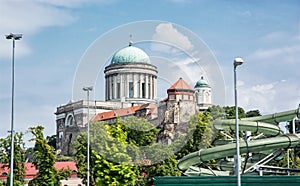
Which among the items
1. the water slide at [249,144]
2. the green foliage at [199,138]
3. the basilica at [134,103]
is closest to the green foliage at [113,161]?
the basilica at [134,103]

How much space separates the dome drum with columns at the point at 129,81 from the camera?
79.6 m

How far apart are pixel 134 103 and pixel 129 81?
50852 mm

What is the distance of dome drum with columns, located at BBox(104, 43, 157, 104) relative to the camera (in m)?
79.6

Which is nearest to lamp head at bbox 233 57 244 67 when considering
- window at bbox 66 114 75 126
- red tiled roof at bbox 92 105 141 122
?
red tiled roof at bbox 92 105 141 122

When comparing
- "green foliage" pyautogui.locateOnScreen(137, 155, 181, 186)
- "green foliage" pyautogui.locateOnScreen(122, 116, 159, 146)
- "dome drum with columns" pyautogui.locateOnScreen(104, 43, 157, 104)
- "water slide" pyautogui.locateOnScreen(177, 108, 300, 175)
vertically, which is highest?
"dome drum with columns" pyautogui.locateOnScreen(104, 43, 157, 104)

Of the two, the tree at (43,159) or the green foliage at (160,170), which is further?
the tree at (43,159)

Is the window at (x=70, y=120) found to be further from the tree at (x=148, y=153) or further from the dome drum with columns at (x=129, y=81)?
the tree at (x=148, y=153)

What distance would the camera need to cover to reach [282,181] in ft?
89.8

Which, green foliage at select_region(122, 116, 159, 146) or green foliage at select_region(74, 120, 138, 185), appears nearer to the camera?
green foliage at select_region(74, 120, 138, 185)

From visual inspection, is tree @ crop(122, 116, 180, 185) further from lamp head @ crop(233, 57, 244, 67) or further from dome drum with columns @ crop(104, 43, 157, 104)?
lamp head @ crop(233, 57, 244, 67)

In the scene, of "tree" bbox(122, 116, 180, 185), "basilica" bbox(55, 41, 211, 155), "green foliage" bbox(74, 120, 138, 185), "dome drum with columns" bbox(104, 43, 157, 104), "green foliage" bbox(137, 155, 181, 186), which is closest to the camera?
"green foliage" bbox(74, 120, 138, 185)

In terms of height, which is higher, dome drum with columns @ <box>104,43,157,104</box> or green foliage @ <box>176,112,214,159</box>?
dome drum with columns @ <box>104,43,157,104</box>

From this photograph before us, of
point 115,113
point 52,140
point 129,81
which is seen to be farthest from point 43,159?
point 52,140

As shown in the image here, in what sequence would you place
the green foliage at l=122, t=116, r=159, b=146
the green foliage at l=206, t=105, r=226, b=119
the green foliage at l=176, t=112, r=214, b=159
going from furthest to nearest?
1. the green foliage at l=206, t=105, r=226, b=119
2. the green foliage at l=176, t=112, r=214, b=159
3. the green foliage at l=122, t=116, r=159, b=146
